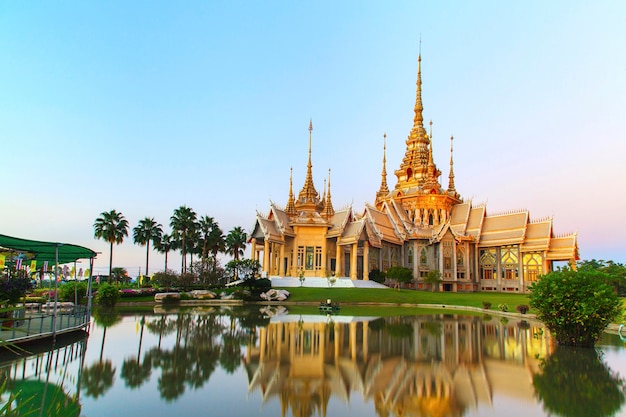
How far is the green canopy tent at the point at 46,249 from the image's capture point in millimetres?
11405

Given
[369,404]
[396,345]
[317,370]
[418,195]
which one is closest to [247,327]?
[396,345]

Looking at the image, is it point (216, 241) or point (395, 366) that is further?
point (216, 241)

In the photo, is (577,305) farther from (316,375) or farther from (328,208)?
(328,208)

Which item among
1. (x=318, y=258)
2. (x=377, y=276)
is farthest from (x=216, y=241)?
(x=377, y=276)

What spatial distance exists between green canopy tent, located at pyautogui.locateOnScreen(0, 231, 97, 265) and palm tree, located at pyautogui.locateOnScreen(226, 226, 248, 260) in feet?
108

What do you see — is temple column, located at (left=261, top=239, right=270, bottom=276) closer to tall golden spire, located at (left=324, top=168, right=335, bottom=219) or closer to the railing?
tall golden spire, located at (left=324, top=168, right=335, bottom=219)

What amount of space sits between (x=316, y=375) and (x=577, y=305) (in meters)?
8.48

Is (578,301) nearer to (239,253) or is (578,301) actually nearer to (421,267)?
(421,267)

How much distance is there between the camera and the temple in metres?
43.4

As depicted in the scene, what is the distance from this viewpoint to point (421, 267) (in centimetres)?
4866

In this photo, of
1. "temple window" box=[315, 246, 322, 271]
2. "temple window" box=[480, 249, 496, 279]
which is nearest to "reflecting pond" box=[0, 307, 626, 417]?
"temple window" box=[315, 246, 322, 271]

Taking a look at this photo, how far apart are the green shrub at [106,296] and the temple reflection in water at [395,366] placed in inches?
528

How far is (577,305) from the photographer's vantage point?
13.4 m

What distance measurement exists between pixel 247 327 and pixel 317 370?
8.35 m
